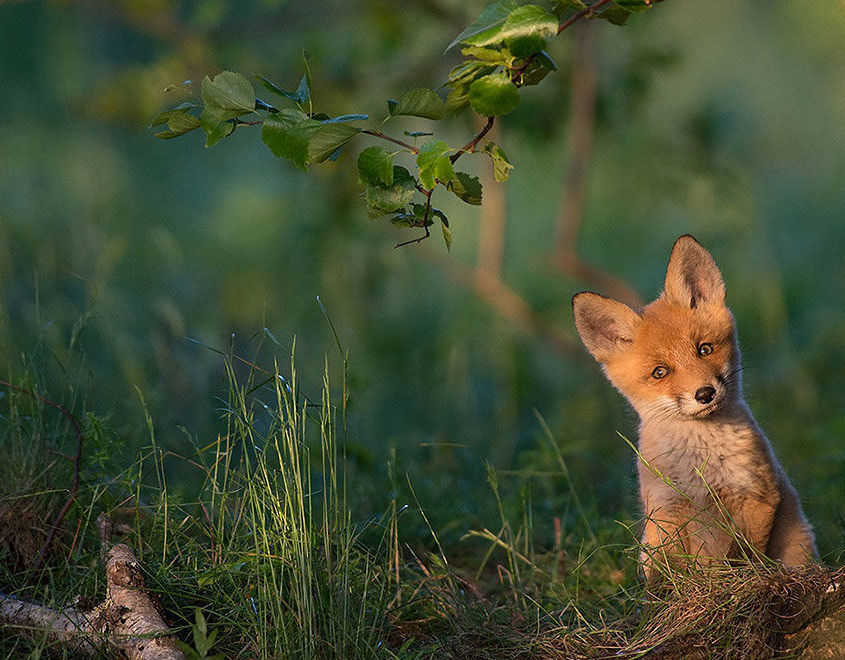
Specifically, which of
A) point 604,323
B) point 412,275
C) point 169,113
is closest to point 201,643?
point 169,113

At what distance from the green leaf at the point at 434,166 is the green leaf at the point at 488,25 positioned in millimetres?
295

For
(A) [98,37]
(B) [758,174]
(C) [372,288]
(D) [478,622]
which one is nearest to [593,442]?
(C) [372,288]

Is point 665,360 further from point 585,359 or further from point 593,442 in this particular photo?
point 585,359

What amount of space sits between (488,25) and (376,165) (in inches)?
18.9

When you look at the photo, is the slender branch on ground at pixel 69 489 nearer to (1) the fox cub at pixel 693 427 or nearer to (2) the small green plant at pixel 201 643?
(2) the small green plant at pixel 201 643

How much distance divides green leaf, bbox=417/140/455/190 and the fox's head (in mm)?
1080

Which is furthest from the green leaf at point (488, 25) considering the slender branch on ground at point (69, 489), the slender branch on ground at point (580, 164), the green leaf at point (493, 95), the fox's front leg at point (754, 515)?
the slender branch on ground at point (580, 164)

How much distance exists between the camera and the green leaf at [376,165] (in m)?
2.62

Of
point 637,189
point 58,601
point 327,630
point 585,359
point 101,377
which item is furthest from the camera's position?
point 637,189

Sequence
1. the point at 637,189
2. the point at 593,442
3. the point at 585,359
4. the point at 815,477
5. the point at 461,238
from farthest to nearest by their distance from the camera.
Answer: the point at 461,238 < the point at 637,189 < the point at 585,359 < the point at 593,442 < the point at 815,477

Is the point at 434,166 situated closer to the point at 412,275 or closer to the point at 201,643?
the point at 201,643

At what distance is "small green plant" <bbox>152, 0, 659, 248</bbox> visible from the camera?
7.92 ft

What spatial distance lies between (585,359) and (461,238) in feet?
14.2

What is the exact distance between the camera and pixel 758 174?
37.8 feet
